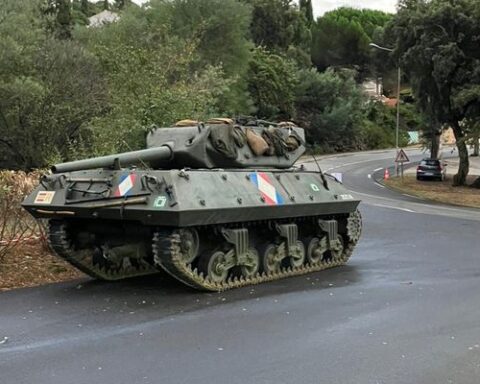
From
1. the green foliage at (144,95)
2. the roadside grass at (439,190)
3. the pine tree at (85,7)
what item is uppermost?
the pine tree at (85,7)

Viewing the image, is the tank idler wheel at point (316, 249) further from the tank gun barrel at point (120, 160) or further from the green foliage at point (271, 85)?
the green foliage at point (271, 85)

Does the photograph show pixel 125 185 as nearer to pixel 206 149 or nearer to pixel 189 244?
pixel 189 244

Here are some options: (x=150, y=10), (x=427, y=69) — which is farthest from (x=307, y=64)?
(x=427, y=69)

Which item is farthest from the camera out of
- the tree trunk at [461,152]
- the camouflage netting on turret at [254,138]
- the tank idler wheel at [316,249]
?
the tree trunk at [461,152]

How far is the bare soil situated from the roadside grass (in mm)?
23552

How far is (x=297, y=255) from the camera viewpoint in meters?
11.2

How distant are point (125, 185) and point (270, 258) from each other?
8.84ft

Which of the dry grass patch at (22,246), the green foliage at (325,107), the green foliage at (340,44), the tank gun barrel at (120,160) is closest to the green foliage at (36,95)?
the dry grass patch at (22,246)

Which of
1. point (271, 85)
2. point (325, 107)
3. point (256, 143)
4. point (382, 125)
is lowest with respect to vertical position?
point (256, 143)

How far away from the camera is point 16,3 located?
23.3 metres

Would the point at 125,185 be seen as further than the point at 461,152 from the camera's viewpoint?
No

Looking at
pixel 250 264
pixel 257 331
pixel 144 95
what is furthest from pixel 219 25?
pixel 257 331

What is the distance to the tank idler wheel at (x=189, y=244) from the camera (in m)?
8.99

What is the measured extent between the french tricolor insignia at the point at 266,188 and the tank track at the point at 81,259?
207 centimetres
